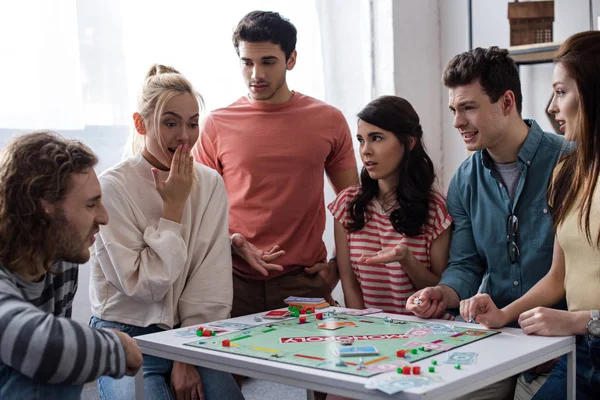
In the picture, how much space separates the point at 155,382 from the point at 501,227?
100cm

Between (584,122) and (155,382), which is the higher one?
(584,122)

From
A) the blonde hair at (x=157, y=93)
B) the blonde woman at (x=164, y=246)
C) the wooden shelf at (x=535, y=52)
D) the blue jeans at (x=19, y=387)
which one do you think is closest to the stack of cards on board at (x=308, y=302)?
the blonde woman at (x=164, y=246)

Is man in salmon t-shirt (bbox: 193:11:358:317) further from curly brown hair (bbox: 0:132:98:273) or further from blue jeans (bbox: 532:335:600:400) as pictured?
curly brown hair (bbox: 0:132:98:273)

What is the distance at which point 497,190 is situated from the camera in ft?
6.81

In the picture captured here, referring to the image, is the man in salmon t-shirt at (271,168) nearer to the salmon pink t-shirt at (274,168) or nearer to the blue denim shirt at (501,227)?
the salmon pink t-shirt at (274,168)

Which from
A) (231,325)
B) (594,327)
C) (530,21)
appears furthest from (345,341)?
(530,21)

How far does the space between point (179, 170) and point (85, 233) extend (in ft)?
1.90

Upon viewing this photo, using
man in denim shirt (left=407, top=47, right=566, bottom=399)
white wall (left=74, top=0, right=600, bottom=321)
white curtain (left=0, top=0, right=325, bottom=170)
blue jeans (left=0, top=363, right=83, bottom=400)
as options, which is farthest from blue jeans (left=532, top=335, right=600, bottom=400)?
white wall (left=74, top=0, right=600, bottom=321)

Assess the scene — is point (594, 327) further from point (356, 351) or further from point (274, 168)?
point (274, 168)

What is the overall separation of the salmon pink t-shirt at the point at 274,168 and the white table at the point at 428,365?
69cm

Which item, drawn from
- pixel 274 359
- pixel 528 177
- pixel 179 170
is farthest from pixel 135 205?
pixel 528 177

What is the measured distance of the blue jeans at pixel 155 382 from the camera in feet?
6.20

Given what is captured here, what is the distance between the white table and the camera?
1296 millimetres

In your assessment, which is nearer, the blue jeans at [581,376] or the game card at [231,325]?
the blue jeans at [581,376]
